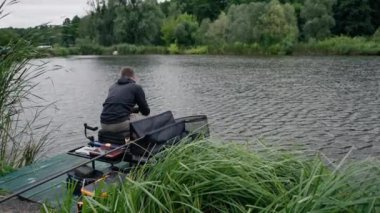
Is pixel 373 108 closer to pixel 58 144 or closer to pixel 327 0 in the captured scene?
pixel 58 144

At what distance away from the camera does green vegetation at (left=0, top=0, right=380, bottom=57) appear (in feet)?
172

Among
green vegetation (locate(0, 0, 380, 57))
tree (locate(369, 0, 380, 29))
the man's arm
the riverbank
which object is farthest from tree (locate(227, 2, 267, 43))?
Answer: the man's arm

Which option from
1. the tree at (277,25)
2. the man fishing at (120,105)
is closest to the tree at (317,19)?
the tree at (277,25)

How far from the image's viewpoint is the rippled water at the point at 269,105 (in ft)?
35.2

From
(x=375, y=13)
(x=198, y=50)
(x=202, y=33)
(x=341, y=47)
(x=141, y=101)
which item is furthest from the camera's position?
(x=202, y=33)

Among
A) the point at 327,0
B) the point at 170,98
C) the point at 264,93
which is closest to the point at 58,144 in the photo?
the point at 170,98

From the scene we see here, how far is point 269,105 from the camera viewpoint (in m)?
15.8

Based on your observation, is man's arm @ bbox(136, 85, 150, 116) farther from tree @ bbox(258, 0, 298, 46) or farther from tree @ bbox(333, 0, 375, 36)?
tree @ bbox(333, 0, 375, 36)

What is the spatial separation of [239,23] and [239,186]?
56.8m

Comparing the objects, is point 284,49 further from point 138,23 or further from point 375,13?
point 138,23

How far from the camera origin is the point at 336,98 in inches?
665

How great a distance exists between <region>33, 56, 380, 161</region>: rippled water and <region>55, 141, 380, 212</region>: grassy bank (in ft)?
7.18

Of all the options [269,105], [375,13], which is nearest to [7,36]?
[269,105]

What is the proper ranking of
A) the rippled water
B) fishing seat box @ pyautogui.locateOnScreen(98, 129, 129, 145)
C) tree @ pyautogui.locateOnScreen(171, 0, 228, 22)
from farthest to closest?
tree @ pyautogui.locateOnScreen(171, 0, 228, 22) → the rippled water → fishing seat box @ pyautogui.locateOnScreen(98, 129, 129, 145)
